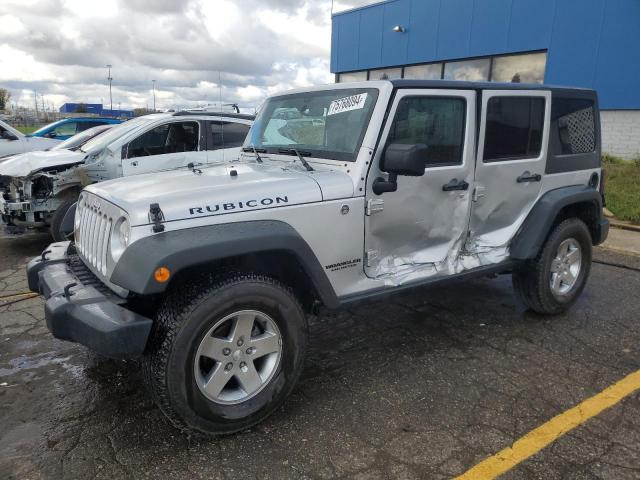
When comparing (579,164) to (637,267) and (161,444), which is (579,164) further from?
(161,444)

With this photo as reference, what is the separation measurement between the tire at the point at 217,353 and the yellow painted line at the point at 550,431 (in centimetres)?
108

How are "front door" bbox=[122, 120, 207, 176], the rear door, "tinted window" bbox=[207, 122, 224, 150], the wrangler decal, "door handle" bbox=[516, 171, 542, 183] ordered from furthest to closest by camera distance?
"tinted window" bbox=[207, 122, 224, 150] → "front door" bbox=[122, 120, 207, 176] → "door handle" bbox=[516, 171, 542, 183] → the rear door → the wrangler decal

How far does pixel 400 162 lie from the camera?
→ 2959mm

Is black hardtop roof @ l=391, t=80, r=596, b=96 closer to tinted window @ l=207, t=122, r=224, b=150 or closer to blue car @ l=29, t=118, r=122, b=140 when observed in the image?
tinted window @ l=207, t=122, r=224, b=150

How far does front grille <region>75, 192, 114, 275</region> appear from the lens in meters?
2.81

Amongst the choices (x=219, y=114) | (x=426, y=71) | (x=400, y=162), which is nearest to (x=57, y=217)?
(x=219, y=114)

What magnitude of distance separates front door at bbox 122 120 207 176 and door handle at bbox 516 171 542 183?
15.1ft

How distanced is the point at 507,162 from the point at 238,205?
2261mm

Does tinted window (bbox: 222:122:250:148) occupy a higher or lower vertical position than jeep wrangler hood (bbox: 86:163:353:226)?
higher

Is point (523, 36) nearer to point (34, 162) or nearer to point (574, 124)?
point (574, 124)

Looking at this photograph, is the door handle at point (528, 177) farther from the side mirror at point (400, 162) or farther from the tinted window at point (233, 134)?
the tinted window at point (233, 134)

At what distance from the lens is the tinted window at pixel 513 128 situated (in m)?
3.76

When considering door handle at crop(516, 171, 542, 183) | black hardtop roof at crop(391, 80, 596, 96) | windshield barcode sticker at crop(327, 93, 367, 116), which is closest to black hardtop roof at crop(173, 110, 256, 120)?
windshield barcode sticker at crop(327, 93, 367, 116)

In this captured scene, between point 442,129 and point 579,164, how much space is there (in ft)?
5.58
